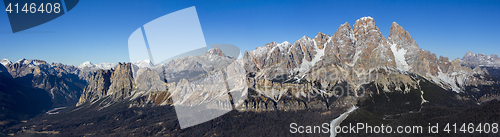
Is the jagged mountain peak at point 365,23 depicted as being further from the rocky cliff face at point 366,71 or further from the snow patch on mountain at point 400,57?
the snow patch on mountain at point 400,57

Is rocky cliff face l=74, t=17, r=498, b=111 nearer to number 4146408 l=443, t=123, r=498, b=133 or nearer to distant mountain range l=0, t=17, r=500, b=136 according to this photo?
distant mountain range l=0, t=17, r=500, b=136

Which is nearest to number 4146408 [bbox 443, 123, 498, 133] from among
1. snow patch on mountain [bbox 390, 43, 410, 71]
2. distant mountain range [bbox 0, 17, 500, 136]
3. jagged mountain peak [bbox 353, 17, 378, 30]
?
distant mountain range [bbox 0, 17, 500, 136]

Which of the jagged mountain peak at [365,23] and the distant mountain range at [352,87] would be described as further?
the jagged mountain peak at [365,23]

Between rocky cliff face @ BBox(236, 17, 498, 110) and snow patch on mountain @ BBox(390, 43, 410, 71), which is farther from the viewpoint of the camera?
snow patch on mountain @ BBox(390, 43, 410, 71)

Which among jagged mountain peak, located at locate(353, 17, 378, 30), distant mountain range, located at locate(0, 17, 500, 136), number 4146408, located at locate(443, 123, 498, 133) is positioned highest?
jagged mountain peak, located at locate(353, 17, 378, 30)

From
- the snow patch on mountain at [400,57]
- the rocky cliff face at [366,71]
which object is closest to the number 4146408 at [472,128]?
the rocky cliff face at [366,71]

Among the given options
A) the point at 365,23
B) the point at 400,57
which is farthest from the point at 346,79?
the point at 365,23

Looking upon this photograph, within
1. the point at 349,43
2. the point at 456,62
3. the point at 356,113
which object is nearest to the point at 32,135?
the point at 356,113

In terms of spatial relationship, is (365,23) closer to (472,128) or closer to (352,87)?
(352,87)

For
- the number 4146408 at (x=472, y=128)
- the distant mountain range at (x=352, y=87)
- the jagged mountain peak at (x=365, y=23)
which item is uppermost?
the jagged mountain peak at (x=365, y=23)

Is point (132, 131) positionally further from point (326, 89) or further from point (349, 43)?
point (349, 43)
